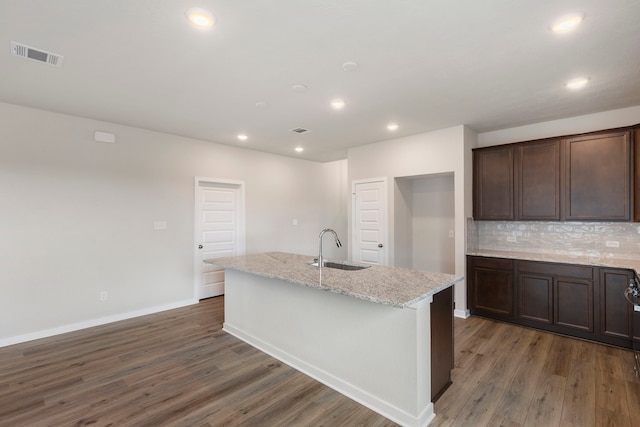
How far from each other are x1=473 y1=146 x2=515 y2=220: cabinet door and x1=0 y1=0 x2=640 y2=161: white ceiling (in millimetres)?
538

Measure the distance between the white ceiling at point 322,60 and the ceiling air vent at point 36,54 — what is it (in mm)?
56

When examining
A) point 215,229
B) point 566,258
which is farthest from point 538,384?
point 215,229

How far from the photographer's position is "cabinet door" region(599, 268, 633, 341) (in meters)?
3.12

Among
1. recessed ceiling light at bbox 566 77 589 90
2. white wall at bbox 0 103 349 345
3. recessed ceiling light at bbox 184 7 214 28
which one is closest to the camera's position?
recessed ceiling light at bbox 184 7 214 28

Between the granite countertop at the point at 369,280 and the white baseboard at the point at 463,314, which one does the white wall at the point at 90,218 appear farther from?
the white baseboard at the point at 463,314

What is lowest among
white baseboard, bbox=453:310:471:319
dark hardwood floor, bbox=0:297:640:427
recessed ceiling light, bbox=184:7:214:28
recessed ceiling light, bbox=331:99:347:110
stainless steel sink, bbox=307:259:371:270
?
dark hardwood floor, bbox=0:297:640:427

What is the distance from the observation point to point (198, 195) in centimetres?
495

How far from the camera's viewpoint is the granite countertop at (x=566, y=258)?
3.22 m

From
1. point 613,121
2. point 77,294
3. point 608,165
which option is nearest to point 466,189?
point 608,165

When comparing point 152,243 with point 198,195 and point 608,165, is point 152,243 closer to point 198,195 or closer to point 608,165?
point 198,195

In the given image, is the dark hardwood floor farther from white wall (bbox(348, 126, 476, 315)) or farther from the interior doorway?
the interior doorway

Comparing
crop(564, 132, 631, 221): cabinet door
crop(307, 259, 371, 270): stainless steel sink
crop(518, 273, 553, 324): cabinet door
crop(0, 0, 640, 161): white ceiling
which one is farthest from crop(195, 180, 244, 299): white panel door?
crop(564, 132, 631, 221): cabinet door

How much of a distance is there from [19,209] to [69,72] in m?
1.86

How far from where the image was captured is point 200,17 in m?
1.92
